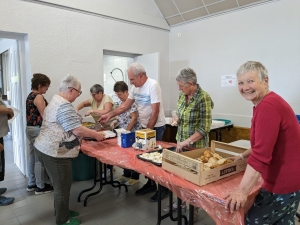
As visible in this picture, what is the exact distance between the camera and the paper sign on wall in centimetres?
361

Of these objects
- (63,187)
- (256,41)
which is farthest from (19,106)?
(256,41)

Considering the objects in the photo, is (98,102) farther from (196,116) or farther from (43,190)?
(196,116)

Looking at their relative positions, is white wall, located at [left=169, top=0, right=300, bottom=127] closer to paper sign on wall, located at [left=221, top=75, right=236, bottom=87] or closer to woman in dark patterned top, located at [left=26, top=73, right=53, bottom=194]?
paper sign on wall, located at [left=221, top=75, right=236, bottom=87]

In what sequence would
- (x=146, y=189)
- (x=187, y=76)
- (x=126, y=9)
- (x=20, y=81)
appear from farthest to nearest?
(x=126, y=9) < (x=20, y=81) < (x=146, y=189) < (x=187, y=76)

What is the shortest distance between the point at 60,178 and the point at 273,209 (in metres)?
1.58

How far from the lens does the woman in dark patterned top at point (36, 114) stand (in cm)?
256

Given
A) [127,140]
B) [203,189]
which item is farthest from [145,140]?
[203,189]

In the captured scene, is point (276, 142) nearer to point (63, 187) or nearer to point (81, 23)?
point (63, 187)

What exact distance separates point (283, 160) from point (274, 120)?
0.22 m

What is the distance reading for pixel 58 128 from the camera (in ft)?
6.11

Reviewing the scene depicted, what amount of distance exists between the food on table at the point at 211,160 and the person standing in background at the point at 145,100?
0.88 metres

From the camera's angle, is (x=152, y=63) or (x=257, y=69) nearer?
(x=257, y=69)

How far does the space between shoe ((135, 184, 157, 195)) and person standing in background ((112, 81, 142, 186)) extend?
22cm

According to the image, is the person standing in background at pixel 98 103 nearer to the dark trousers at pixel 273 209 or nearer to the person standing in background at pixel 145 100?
the person standing in background at pixel 145 100
